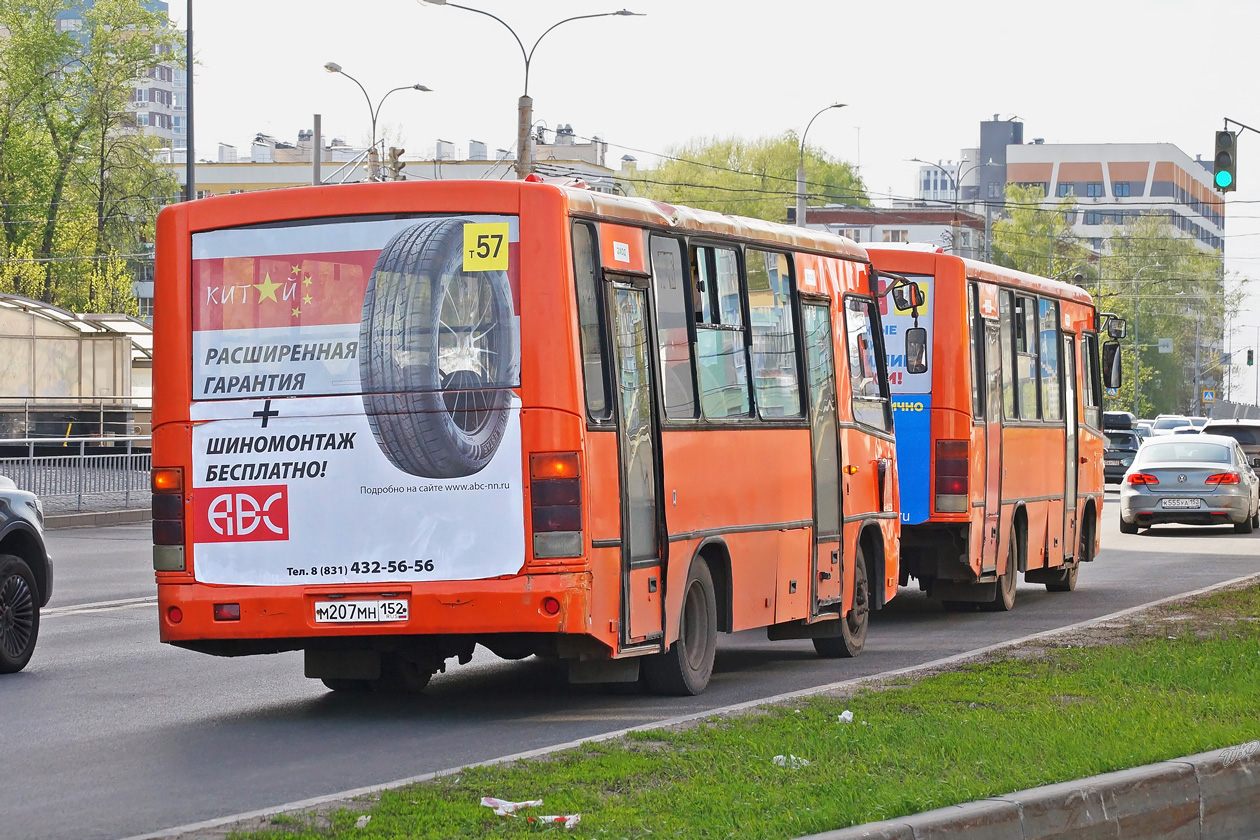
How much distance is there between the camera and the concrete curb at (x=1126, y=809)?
6.60 meters

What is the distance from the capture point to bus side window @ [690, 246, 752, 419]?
1141 centimetres

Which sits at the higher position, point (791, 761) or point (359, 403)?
point (359, 403)

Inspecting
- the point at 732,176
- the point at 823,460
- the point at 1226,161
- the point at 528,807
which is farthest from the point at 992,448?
the point at 732,176

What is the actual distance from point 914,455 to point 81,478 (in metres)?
18.4

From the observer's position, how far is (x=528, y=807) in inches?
273

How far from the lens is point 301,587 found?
9.98 metres

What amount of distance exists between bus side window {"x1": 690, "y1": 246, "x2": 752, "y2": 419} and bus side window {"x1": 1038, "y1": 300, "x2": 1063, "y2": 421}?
8.05m

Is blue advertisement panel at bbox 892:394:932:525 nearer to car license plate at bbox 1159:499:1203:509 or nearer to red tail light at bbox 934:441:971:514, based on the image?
red tail light at bbox 934:441:971:514

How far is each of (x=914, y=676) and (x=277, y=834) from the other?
17.9 feet

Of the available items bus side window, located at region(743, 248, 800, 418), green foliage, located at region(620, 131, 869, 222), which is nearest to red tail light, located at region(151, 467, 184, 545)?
bus side window, located at region(743, 248, 800, 418)

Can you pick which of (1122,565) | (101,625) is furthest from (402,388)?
(1122,565)

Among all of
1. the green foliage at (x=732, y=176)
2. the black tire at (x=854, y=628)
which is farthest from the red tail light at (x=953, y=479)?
the green foliage at (x=732, y=176)

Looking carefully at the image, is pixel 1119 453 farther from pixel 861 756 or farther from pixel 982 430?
pixel 861 756

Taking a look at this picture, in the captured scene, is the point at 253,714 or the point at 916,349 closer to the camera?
the point at 253,714
